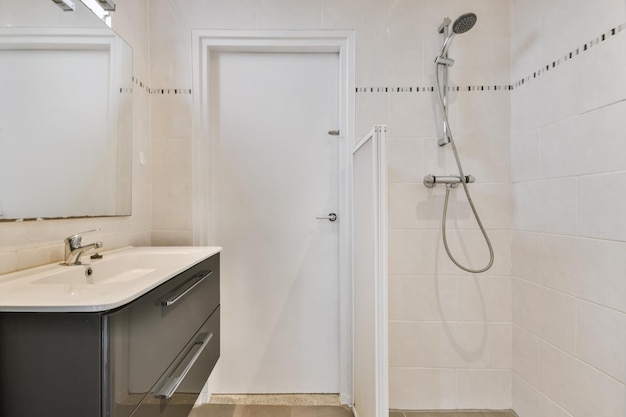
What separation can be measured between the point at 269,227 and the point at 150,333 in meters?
1.06

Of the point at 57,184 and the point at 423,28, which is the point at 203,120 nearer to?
the point at 57,184

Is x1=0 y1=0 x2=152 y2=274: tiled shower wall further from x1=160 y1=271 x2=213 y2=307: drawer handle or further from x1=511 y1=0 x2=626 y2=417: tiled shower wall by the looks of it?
x1=511 y1=0 x2=626 y2=417: tiled shower wall

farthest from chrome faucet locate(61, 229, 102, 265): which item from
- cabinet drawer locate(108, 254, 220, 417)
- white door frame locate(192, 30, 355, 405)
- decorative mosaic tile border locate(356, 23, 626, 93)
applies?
decorative mosaic tile border locate(356, 23, 626, 93)

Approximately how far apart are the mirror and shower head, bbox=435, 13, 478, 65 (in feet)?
5.23

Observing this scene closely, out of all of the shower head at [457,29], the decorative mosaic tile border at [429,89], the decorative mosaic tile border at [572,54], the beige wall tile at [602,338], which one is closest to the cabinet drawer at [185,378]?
the decorative mosaic tile border at [429,89]

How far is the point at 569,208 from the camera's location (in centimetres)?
136

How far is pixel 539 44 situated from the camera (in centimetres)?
154

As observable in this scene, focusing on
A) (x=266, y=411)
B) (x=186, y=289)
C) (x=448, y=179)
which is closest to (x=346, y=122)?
(x=448, y=179)

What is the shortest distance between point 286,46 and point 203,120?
0.64m

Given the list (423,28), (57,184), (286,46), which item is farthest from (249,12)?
(57,184)

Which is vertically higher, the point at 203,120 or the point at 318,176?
the point at 203,120

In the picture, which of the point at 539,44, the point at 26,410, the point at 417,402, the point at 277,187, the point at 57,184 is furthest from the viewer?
the point at 277,187

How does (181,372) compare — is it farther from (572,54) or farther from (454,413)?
(572,54)

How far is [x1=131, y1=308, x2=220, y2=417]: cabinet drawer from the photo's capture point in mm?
888
